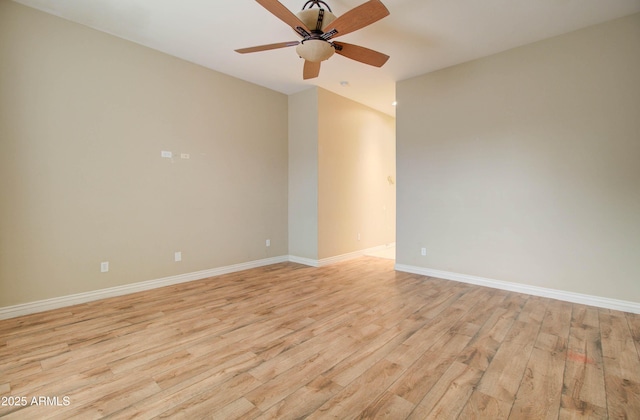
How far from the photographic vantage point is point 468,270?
13.4 feet

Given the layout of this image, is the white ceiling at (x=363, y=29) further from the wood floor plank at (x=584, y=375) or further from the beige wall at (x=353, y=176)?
the wood floor plank at (x=584, y=375)

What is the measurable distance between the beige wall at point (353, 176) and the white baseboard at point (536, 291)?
4.70ft

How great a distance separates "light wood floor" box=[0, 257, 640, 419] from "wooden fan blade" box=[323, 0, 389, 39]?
252 cm

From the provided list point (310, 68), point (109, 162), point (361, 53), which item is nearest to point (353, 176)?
point (310, 68)

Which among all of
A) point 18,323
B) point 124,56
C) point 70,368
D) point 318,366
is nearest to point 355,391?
point 318,366

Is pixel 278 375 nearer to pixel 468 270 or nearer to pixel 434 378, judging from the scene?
pixel 434 378

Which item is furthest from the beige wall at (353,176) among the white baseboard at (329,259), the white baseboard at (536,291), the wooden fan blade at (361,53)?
the wooden fan blade at (361,53)

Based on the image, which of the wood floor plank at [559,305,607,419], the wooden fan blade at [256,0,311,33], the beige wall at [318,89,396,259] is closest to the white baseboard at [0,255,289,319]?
the beige wall at [318,89,396,259]

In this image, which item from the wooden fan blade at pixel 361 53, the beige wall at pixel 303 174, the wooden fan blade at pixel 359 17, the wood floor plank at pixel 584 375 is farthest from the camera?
the beige wall at pixel 303 174

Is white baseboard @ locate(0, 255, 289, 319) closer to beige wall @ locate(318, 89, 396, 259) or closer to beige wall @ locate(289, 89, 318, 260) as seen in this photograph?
beige wall @ locate(289, 89, 318, 260)

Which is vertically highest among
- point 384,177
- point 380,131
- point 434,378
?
point 380,131

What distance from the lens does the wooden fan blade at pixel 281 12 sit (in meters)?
2.06

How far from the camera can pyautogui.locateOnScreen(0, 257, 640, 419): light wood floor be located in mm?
1632

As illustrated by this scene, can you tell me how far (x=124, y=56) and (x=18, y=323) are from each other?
3.06 m
